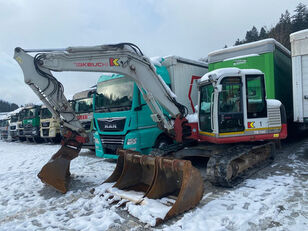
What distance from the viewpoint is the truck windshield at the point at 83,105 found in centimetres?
1088

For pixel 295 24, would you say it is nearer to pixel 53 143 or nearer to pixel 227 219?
pixel 53 143

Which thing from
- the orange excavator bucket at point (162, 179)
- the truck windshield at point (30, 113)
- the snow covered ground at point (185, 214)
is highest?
the truck windshield at point (30, 113)

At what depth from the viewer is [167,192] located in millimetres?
4457

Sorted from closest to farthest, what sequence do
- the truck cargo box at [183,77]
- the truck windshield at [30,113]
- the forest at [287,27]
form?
the truck cargo box at [183,77] < the truck windshield at [30,113] < the forest at [287,27]

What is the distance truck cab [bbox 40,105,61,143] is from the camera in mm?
14885

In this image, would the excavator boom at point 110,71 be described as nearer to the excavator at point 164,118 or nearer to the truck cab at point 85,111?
the excavator at point 164,118

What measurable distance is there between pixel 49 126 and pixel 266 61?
42.7 ft

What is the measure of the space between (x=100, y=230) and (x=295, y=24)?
39851mm

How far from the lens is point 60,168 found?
212 inches

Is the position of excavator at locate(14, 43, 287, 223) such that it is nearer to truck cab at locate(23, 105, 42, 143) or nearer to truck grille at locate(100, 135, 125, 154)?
truck grille at locate(100, 135, 125, 154)

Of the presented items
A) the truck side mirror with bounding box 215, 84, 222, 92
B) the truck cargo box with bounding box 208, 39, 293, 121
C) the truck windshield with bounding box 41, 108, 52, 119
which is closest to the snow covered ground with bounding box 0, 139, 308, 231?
the truck side mirror with bounding box 215, 84, 222, 92

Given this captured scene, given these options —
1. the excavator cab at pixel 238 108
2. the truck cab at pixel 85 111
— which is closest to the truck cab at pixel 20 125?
the truck cab at pixel 85 111

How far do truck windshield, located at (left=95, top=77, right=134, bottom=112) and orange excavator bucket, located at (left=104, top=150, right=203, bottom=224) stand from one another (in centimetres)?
190

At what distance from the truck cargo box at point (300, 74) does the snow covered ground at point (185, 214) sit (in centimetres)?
169
